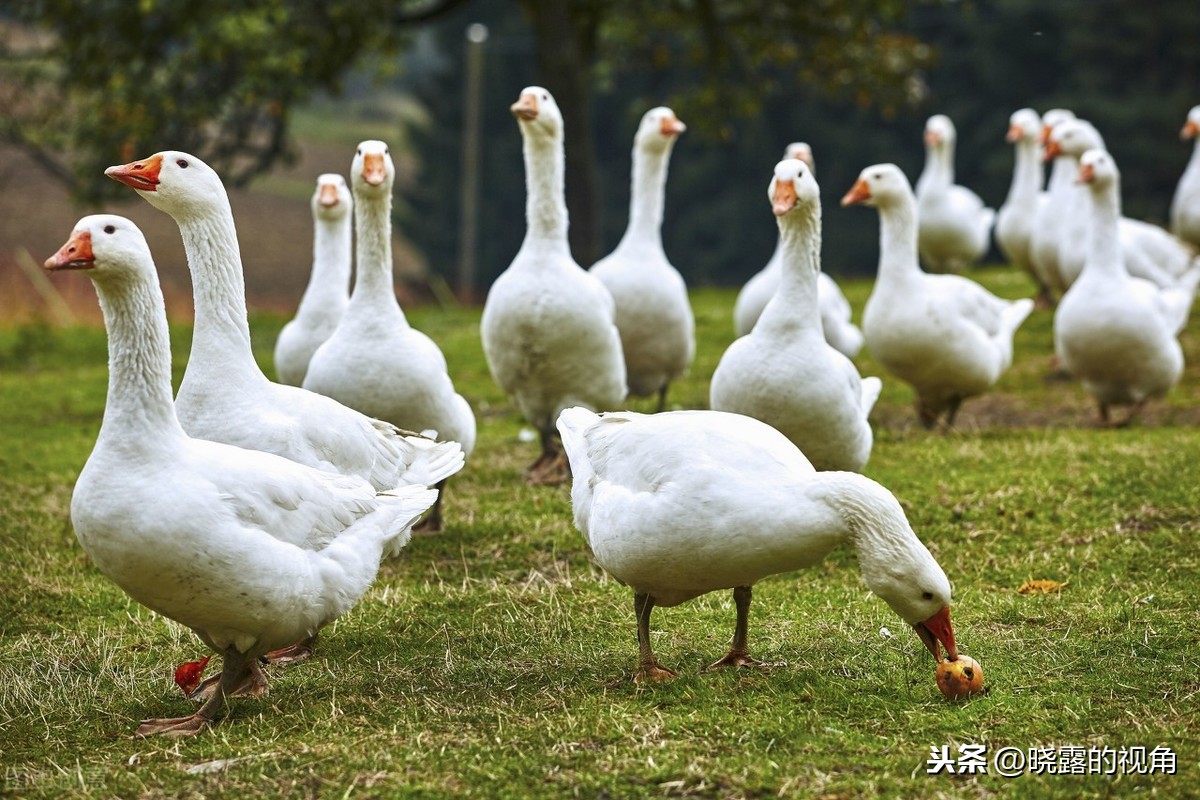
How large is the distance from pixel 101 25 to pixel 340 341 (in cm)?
1042

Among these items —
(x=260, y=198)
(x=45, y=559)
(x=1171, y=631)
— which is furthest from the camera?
(x=260, y=198)

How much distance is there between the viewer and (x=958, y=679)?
4.56 metres

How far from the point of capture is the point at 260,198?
3125 centimetres

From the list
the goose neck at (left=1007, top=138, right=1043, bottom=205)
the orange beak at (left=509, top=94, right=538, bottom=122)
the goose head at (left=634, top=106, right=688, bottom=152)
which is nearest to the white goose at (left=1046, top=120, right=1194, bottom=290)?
the goose neck at (left=1007, top=138, right=1043, bottom=205)

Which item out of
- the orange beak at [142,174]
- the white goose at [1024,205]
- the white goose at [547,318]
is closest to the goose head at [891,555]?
the orange beak at [142,174]

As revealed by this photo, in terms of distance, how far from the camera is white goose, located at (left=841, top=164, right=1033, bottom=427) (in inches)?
367

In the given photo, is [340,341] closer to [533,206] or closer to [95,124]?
[533,206]

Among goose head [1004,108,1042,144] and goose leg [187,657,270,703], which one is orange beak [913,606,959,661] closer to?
goose leg [187,657,270,703]

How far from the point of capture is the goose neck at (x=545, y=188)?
27.3 ft

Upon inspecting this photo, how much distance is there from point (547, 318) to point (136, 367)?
12.2 ft

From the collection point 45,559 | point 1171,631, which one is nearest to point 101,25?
point 45,559

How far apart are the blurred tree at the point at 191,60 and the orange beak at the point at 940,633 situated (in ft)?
37.0

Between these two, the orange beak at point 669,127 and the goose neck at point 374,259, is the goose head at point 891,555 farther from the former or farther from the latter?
the orange beak at point 669,127

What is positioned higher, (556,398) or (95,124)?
(95,124)
